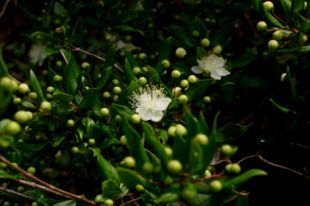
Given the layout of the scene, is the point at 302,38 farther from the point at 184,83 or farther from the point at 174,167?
the point at 174,167

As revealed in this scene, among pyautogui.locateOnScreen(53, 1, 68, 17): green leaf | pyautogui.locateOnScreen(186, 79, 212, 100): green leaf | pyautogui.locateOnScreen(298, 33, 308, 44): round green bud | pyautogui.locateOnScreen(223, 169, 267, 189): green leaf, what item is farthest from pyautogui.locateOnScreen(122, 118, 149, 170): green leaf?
pyautogui.locateOnScreen(53, 1, 68, 17): green leaf

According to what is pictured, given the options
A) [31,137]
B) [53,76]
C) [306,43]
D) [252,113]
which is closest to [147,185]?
[53,76]

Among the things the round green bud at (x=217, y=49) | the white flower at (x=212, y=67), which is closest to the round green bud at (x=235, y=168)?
the white flower at (x=212, y=67)

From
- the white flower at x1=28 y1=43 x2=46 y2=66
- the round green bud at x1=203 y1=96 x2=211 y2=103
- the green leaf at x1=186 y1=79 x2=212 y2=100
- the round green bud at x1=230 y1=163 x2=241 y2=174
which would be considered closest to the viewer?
the round green bud at x1=230 y1=163 x2=241 y2=174

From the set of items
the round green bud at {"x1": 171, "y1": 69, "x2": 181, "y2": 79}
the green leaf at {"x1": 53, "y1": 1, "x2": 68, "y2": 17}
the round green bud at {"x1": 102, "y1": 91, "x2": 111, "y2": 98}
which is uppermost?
the green leaf at {"x1": 53, "y1": 1, "x2": 68, "y2": 17}

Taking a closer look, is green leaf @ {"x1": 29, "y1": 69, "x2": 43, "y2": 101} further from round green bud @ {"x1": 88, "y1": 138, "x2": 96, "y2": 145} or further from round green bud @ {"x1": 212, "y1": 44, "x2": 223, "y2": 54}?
round green bud @ {"x1": 212, "y1": 44, "x2": 223, "y2": 54}

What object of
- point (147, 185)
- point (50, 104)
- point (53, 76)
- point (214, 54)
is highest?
point (214, 54)

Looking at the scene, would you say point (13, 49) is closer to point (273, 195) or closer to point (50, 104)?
point (50, 104)

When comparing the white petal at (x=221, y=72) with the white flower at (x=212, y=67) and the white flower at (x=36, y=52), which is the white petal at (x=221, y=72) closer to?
the white flower at (x=212, y=67)
